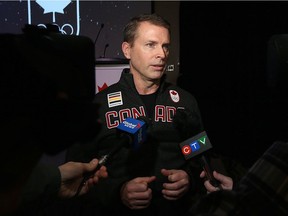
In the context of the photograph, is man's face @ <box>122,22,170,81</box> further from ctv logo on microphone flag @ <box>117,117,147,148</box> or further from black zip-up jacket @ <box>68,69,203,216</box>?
ctv logo on microphone flag @ <box>117,117,147,148</box>

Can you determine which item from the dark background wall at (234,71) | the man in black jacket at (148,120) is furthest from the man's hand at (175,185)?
the dark background wall at (234,71)

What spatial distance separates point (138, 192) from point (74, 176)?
10.7 inches

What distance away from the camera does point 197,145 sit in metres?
1.17

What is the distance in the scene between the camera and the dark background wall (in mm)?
2410

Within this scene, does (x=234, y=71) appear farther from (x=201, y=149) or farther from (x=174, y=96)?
(x=201, y=149)

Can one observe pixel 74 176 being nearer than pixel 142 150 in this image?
Yes

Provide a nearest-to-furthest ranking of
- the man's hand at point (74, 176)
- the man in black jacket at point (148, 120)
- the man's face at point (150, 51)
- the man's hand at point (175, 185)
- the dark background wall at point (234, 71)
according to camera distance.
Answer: the man's hand at point (74, 176)
the man's hand at point (175, 185)
the man in black jacket at point (148, 120)
the man's face at point (150, 51)
the dark background wall at point (234, 71)

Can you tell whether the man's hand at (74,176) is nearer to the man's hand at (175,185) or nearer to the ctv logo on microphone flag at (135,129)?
the ctv logo on microphone flag at (135,129)

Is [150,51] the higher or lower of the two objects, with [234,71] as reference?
higher

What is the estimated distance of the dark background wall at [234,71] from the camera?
2410 millimetres

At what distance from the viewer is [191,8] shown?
237cm

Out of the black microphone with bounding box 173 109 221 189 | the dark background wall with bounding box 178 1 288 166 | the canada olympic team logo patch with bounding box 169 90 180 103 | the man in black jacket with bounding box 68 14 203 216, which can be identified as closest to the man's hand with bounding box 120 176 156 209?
the man in black jacket with bounding box 68 14 203 216

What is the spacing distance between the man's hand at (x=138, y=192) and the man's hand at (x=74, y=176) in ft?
0.69

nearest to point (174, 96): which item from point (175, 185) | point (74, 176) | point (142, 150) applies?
point (142, 150)
